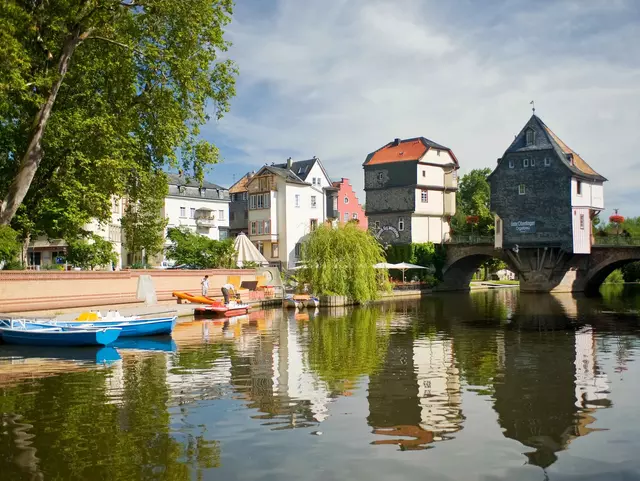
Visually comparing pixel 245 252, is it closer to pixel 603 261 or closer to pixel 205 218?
pixel 205 218

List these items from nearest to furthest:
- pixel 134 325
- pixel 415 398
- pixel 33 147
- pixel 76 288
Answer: pixel 415 398, pixel 33 147, pixel 134 325, pixel 76 288

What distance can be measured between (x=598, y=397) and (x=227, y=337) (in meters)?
15.7

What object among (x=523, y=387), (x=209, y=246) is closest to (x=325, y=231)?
(x=209, y=246)

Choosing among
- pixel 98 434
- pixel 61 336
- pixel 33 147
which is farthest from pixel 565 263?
pixel 98 434

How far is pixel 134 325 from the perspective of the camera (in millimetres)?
25375

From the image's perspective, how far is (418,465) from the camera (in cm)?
984

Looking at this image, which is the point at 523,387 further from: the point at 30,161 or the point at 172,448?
the point at 30,161

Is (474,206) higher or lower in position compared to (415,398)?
higher

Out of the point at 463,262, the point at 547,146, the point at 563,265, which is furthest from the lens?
the point at 463,262

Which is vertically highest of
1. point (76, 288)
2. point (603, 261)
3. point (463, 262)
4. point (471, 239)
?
point (471, 239)

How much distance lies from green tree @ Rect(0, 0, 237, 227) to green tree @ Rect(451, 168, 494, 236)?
57547 mm

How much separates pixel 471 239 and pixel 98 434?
6883 centimetres

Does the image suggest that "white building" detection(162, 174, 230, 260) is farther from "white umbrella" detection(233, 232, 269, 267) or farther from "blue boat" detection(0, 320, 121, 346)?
"blue boat" detection(0, 320, 121, 346)

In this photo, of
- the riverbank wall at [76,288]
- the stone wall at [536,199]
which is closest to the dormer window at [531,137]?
the stone wall at [536,199]
